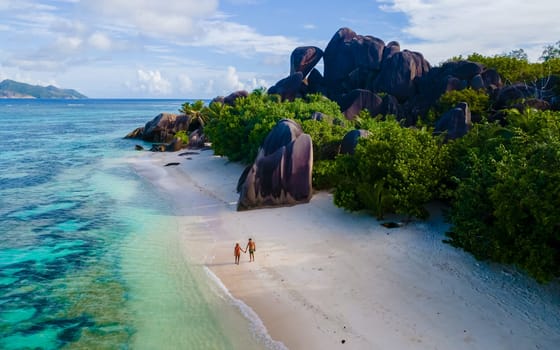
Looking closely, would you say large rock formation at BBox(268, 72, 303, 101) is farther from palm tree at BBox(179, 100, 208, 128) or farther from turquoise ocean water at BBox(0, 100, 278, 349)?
turquoise ocean water at BBox(0, 100, 278, 349)

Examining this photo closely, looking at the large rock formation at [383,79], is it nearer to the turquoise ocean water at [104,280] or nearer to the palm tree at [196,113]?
the palm tree at [196,113]

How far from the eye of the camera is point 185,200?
27.7 metres

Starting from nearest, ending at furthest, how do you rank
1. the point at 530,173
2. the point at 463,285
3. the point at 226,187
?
the point at 530,173, the point at 463,285, the point at 226,187

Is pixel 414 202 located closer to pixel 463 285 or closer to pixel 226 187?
pixel 463 285

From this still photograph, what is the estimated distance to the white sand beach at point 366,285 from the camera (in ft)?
39.4

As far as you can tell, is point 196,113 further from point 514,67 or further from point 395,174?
point 395,174

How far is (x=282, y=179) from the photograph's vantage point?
2400 centimetres

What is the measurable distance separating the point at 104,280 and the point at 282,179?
36.2 ft

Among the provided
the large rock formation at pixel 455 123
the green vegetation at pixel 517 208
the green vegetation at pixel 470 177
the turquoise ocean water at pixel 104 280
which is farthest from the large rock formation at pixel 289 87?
the green vegetation at pixel 517 208

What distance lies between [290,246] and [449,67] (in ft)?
133

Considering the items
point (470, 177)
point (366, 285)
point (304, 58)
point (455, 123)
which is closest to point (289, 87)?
point (304, 58)

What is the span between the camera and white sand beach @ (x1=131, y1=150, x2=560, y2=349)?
39.4ft

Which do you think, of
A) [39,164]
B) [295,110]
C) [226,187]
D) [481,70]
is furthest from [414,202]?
[39,164]

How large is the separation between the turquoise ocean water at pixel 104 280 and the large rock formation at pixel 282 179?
193 inches
